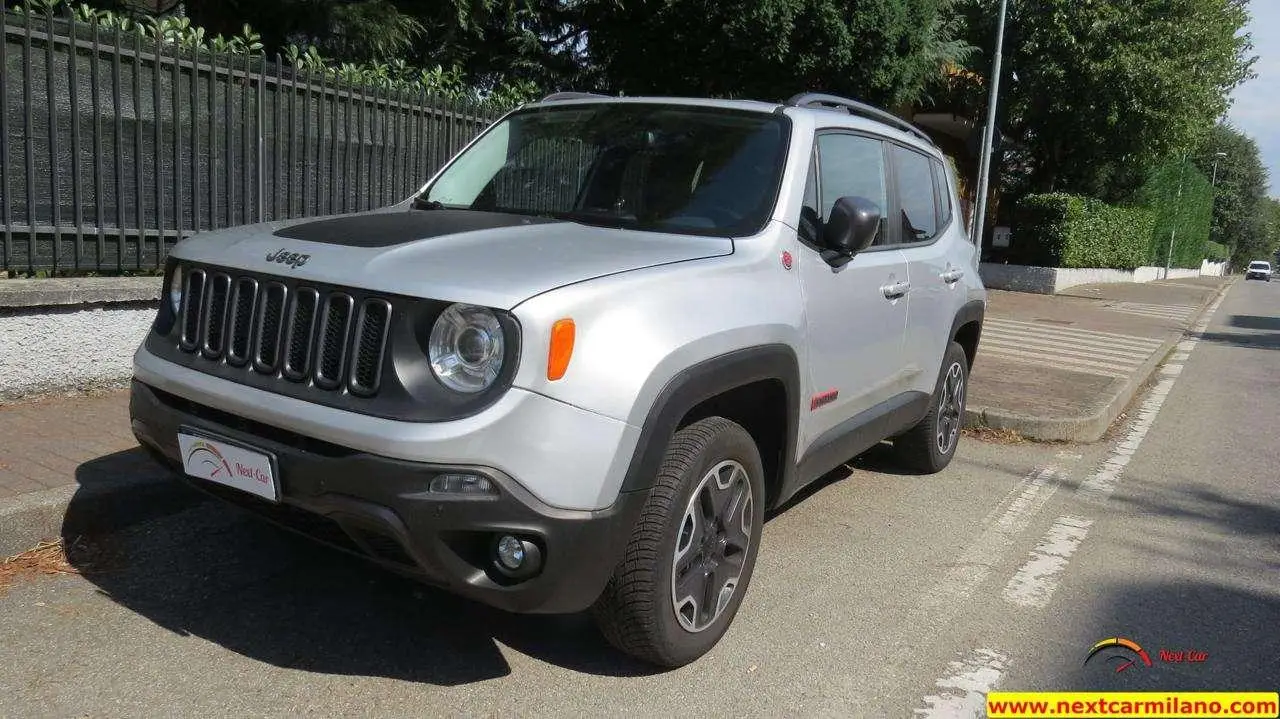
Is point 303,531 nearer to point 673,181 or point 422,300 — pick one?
point 422,300

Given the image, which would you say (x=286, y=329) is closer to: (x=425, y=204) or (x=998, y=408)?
(x=425, y=204)


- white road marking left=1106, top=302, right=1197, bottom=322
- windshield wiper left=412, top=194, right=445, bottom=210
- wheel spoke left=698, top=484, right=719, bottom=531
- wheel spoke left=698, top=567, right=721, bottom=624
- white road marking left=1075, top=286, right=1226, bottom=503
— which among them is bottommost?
white road marking left=1106, top=302, right=1197, bottom=322

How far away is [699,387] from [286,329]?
1.20m

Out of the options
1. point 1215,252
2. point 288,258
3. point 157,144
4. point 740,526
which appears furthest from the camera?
point 1215,252

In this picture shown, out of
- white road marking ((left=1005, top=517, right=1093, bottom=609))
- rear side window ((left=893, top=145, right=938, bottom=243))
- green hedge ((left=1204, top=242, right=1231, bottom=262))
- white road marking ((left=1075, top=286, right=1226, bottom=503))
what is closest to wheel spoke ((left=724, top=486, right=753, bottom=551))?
white road marking ((left=1005, top=517, right=1093, bottom=609))

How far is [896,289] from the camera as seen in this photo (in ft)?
14.4

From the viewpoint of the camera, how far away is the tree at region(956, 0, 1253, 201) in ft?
78.0

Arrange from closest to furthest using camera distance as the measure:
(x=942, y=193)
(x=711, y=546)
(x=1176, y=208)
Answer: (x=711, y=546) < (x=942, y=193) < (x=1176, y=208)

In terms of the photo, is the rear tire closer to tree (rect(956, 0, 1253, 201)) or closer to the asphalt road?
the asphalt road

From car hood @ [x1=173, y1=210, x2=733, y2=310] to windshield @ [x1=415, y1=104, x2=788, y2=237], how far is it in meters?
0.21

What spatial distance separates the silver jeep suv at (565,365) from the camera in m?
2.54

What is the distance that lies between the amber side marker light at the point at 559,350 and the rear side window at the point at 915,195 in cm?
258

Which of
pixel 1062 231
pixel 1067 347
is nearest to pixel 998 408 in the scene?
pixel 1067 347

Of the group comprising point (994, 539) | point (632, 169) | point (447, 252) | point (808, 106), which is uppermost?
point (808, 106)
